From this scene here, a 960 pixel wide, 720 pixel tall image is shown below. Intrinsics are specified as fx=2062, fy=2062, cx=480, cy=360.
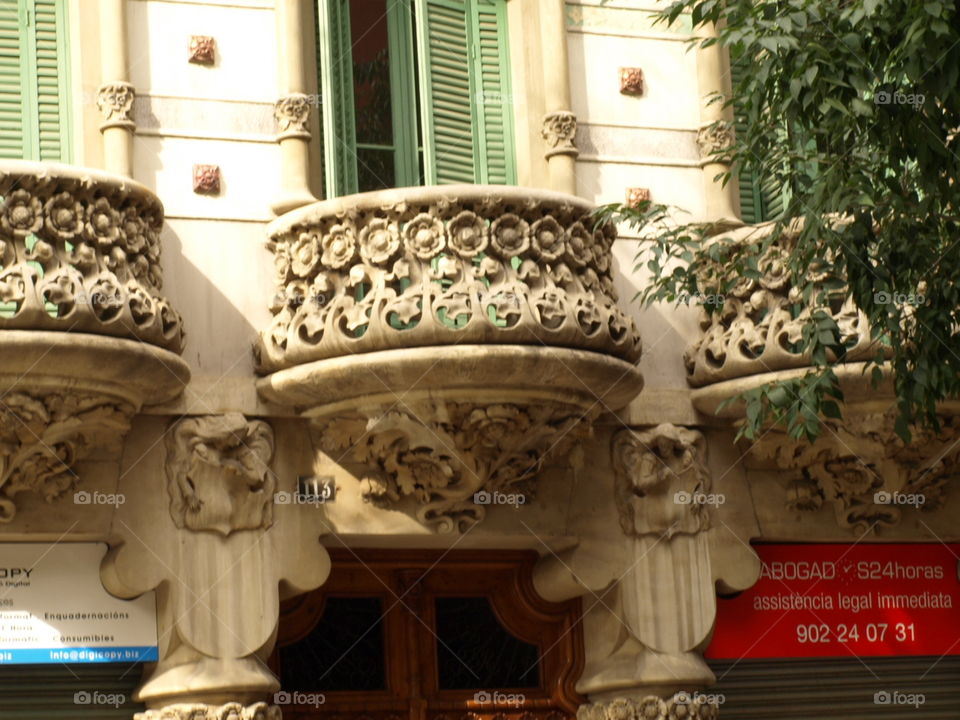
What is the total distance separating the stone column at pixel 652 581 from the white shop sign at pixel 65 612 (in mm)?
2973

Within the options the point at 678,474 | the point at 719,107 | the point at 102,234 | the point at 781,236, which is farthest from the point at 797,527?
the point at 102,234

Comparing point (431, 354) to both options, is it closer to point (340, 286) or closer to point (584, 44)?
point (340, 286)

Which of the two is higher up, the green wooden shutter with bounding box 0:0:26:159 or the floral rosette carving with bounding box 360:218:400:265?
the green wooden shutter with bounding box 0:0:26:159

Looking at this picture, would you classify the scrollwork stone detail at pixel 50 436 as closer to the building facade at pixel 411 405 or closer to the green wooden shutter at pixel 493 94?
the building facade at pixel 411 405

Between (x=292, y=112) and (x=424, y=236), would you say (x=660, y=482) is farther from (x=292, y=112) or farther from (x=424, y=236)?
(x=292, y=112)

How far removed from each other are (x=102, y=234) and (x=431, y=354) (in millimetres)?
2115

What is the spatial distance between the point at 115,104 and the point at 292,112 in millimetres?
1195

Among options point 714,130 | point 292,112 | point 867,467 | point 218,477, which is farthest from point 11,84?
point 867,467

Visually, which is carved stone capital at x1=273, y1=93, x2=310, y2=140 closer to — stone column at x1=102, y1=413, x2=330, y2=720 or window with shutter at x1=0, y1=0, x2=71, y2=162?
window with shutter at x1=0, y1=0, x2=71, y2=162

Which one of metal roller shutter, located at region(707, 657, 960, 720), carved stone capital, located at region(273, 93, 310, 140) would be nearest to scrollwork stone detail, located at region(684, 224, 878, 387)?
metal roller shutter, located at region(707, 657, 960, 720)

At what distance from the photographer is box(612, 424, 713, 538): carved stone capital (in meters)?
14.1

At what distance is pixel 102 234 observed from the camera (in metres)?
12.4

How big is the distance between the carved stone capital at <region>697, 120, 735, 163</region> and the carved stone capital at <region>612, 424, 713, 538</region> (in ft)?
6.79

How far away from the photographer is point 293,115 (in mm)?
13875
